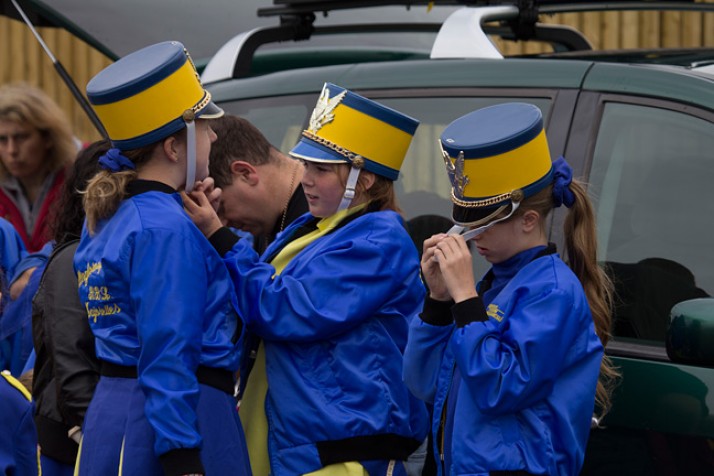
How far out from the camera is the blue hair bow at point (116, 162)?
3.52 metres

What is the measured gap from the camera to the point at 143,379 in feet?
10.6

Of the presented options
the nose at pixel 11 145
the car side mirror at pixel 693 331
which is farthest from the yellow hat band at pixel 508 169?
the nose at pixel 11 145

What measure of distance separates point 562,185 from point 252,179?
108 centimetres

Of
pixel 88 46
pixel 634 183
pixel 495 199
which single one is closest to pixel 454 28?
pixel 634 183

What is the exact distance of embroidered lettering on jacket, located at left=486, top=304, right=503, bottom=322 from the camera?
3.36 metres

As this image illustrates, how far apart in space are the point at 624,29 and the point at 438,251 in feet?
26.5

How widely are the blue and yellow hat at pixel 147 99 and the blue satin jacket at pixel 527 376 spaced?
2.86 feet

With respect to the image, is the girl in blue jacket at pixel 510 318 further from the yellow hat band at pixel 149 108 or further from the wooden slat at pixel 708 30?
the wooden slat at pixel 708 30

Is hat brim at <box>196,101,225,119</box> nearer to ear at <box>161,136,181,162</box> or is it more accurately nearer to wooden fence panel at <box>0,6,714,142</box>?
ear at <box>161,136,181,162</box>

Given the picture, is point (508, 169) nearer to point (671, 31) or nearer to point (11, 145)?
point (11, 145)

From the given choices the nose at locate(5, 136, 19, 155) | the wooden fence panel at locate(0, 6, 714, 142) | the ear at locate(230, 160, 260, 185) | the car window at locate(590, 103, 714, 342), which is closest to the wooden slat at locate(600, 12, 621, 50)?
the wooden fence panel at locate(0, 6, 714, 142)

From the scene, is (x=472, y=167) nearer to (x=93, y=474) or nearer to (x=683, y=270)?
(x=683, y=270)

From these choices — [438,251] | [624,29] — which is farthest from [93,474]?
[624,29]

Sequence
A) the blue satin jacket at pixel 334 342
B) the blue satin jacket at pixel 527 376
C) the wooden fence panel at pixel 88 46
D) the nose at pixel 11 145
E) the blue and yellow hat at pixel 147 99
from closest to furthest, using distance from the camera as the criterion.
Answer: the blue satin jacket at pixel 527 376 < the blue and yellow hat at pixel 147 99 < the blue satin jacket at pixel 334 342 < the nose at pixel 11 145 < the wooden fence panel at pixel 88 46
